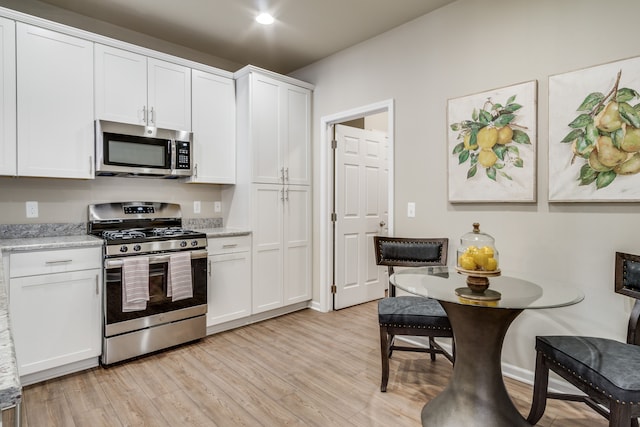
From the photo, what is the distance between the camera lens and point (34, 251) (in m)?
2.33

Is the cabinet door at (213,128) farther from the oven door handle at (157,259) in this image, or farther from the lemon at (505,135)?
the lemon at (505,135)

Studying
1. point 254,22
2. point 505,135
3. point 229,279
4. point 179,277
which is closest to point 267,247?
point 229,279

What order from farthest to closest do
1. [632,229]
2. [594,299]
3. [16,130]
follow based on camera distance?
[16,130], [594,299], [632,229]

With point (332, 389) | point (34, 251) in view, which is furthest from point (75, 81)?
point (332, 389)

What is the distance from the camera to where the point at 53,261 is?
239 cm

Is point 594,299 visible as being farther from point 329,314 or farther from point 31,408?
point 31,408

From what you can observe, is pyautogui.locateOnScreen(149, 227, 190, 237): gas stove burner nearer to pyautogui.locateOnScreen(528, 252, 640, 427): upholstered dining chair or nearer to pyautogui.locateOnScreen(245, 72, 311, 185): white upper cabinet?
pyautogui.locateOnScreen(245, 72, 311, 185): white upper cabinet

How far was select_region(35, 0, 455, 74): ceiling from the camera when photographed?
9.16 ft

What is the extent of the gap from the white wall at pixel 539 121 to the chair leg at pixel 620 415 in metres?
0.63

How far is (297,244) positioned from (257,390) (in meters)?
1.77

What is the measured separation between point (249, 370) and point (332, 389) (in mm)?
643

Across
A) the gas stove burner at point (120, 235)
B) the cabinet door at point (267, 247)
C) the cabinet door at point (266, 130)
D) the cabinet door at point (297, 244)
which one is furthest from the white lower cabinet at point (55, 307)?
the cabinet door at point (297, 244)

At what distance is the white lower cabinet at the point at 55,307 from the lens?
2.28 meters

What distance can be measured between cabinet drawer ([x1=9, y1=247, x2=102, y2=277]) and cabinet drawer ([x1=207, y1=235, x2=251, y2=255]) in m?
0.87
